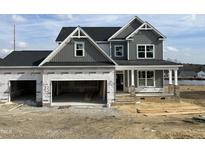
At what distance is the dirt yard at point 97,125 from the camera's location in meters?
14.0

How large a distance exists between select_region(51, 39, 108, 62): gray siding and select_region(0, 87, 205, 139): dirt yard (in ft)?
18.3

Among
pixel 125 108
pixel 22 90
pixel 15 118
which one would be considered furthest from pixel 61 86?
pixel 15 118

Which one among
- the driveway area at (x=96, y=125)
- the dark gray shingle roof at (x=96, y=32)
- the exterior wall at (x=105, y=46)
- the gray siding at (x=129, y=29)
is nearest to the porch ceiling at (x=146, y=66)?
the exterior wall at (x=105, y=46)

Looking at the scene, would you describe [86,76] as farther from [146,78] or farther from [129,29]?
[129,29]

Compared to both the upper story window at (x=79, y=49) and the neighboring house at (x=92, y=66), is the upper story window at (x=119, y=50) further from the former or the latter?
the upper story window at (x=79, y=49)

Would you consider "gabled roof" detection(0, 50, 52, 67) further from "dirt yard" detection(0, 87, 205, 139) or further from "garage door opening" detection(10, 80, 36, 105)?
"dirt yard" detection(0, 87, 205, 139)

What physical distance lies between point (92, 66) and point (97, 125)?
9.85m

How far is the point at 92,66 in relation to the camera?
25.7m

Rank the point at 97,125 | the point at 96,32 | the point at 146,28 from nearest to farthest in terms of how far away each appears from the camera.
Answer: the point at 97,125, the point at 146,28, the point at 96,32

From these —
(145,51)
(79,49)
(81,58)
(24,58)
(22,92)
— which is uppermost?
(145,51)

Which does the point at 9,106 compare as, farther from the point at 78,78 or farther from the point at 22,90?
the point at 22,90

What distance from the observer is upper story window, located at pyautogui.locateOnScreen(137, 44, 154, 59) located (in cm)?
3150

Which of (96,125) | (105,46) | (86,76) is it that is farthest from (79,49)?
(96,125)

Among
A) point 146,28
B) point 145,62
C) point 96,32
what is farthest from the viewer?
point 96,32
